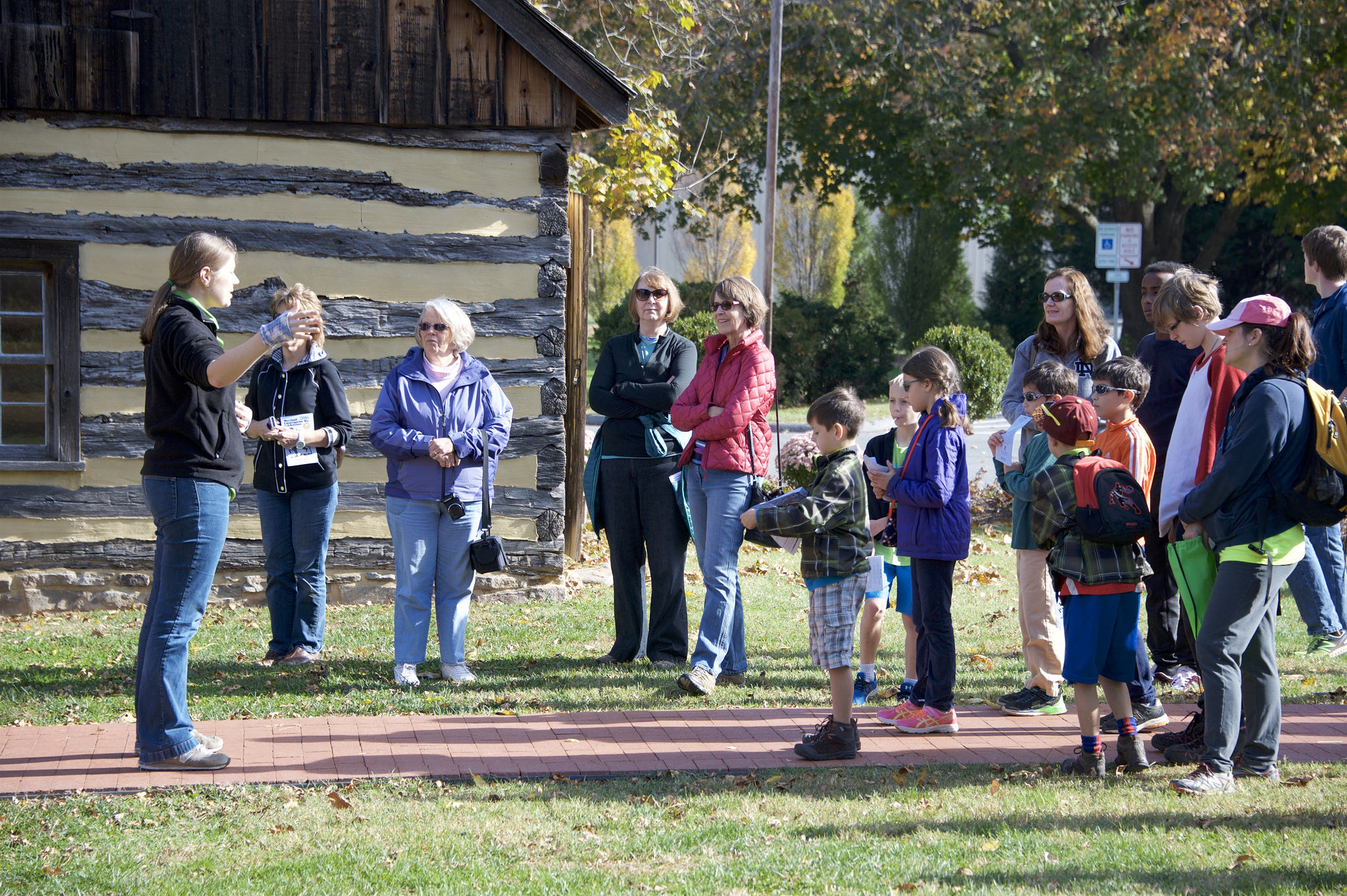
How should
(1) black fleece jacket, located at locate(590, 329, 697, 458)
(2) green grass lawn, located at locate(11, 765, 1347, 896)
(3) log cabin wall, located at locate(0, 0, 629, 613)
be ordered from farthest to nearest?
(3) log cabin wall, located at locate(0, 0, 629, 613) < (1) black fleece jacket, located at locate(590, 329, 697, 458) < (2) green grass lawn, located at locate(11, 765, 1347, 896)

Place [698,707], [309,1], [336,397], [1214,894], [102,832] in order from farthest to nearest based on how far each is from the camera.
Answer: [309,1] < [336,397] < [698,707] < [102,832] < [1214,894]

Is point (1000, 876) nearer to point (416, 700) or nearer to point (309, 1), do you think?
Result: point (416, 700)

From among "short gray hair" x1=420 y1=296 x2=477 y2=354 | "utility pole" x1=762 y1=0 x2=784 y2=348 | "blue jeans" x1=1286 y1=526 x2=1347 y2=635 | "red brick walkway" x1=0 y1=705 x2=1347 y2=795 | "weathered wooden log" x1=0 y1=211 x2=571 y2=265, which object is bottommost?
"red brick walkway" x1=0 y1=705 x2=1347 y2=795

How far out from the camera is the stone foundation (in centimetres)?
848

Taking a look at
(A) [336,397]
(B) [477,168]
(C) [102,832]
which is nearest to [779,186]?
(B) [477,168]

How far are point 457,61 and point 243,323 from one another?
8.02 feet

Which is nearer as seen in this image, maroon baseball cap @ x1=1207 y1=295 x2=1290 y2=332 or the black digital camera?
maroon baseball cap @ x1=1207 y1=295 x2=1290 y2=332

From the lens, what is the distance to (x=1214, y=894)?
3596 mm

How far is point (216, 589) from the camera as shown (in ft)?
28.7

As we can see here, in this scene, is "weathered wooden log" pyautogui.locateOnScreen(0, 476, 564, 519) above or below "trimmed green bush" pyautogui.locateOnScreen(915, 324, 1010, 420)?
below

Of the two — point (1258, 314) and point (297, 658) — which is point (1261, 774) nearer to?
point (1258, 314)

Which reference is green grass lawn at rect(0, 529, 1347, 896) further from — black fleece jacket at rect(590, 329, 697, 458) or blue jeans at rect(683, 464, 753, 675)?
black fleece jacket at rect(590, 329, 697, 458)

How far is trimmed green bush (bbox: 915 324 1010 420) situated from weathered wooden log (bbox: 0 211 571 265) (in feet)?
34.7

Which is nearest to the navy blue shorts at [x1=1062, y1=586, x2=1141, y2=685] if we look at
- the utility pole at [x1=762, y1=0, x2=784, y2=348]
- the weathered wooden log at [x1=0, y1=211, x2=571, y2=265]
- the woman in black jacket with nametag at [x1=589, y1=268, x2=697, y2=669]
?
the woman in black jacket with nametag at [x1=589, y1=268, x2=697, y2=669]
